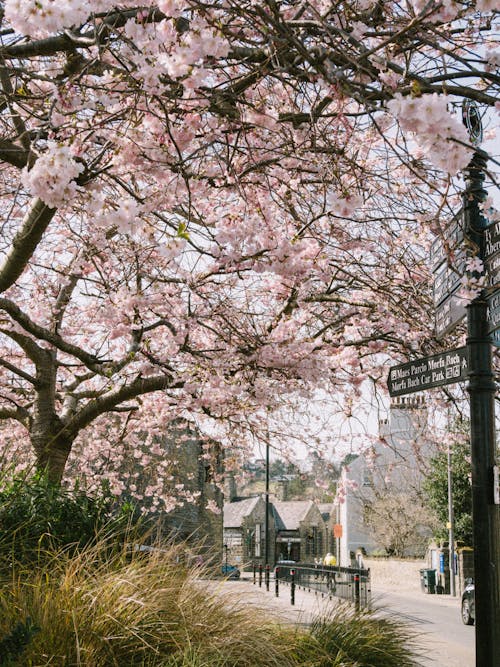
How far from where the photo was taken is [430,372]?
566 cm

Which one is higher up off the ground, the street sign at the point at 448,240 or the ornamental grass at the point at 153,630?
the street sign at the point at 448,240

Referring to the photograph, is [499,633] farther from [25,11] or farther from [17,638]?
[25,11]

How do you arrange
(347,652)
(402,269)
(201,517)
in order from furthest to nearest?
(201,517) < (402,269) < (347,652)

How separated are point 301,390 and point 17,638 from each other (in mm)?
6145

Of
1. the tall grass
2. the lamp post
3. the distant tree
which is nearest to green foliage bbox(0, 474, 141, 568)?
the tall grass

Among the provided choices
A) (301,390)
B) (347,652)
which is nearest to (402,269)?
(301,390)

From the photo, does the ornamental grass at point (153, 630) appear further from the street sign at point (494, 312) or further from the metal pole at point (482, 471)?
the street sign at point (494, 312)

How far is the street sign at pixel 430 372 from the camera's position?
209 inches

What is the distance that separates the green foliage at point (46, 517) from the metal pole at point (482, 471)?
11.1ft

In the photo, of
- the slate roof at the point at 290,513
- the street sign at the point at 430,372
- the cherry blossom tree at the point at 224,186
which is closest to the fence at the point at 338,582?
the cherry blossom tree at the point at 224,186

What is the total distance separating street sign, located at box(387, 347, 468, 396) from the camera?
17.4 feet

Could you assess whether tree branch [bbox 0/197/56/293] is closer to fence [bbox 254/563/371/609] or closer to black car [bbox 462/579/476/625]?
fence [bbox 254/563/371/609]

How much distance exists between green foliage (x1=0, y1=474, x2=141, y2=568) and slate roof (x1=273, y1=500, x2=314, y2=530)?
53841 millimetres

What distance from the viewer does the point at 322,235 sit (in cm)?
830
